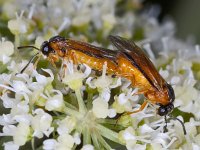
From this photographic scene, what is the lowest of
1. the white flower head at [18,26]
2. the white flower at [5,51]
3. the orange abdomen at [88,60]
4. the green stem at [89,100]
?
the green stem at [89,100]

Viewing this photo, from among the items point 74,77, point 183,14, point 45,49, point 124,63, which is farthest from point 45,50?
point 183,14

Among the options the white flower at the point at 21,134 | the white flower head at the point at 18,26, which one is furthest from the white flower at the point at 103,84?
the white flower head at the point at 18,26

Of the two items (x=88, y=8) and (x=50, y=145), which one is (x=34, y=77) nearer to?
(x=50, y=145)

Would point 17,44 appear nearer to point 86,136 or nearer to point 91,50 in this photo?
point 91,50

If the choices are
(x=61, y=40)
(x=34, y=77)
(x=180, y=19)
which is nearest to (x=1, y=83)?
(x=34, y=77)

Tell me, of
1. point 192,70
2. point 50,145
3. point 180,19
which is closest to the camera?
point 50,145

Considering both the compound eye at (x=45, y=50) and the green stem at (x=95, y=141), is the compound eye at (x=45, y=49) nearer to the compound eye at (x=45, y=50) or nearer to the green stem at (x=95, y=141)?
the compound eye at (x=45, y=50)
